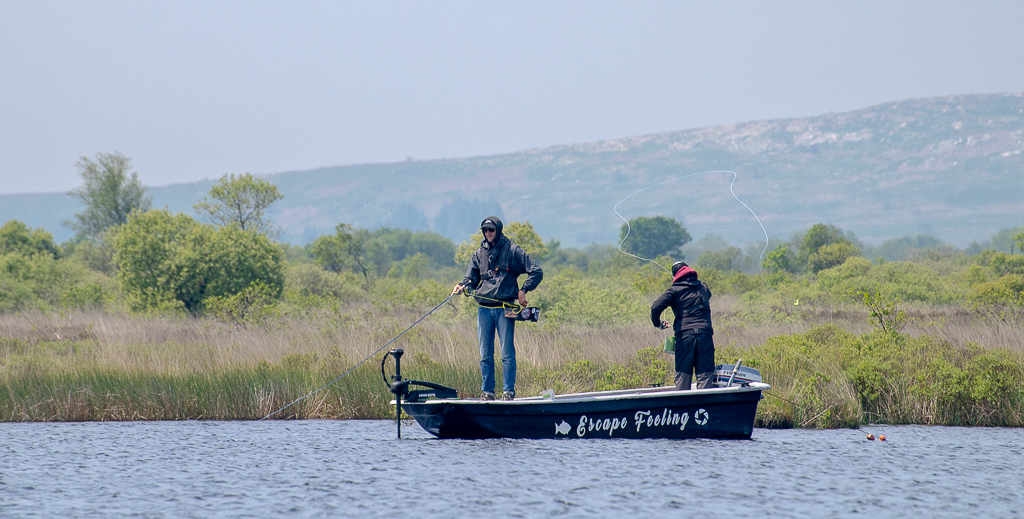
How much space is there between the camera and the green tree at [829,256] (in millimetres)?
42081

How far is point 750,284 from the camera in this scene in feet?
124

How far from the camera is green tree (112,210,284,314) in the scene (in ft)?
81.6

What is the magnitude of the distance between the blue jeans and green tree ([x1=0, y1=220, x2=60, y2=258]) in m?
34.2

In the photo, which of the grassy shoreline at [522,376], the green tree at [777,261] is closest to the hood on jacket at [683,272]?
the grassy shoreline at [522,376]

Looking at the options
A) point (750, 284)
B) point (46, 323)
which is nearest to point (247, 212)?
point (46, 323)

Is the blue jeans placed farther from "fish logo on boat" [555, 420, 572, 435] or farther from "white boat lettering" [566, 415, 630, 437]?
"white boat lettering" [566, 415, 630, 437]

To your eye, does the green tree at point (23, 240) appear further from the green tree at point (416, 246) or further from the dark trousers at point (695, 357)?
the green tree at point (416, 246)

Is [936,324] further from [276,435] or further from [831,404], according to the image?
[276,435]

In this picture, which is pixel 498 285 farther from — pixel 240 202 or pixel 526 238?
pixel 240 202

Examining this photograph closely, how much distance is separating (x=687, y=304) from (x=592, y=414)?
1.67 metres

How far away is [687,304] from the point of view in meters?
10.5

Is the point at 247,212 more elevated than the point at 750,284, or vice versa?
the point at 247,212

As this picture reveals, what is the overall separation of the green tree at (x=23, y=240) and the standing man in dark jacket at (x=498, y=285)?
34.2 metres

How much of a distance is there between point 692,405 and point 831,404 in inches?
112
